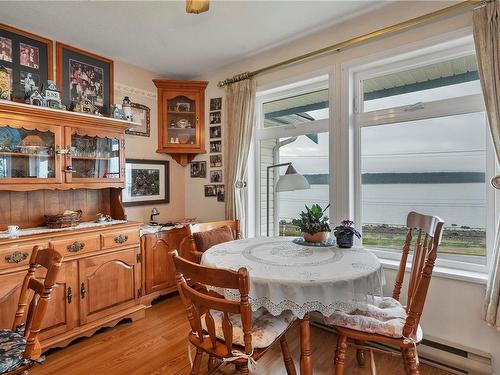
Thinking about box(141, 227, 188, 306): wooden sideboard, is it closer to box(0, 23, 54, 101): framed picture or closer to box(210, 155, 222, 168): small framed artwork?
box(210, 155, 222, 168): small framed artwork

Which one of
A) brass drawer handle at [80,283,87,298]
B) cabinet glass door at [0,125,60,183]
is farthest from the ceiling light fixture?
brass drawer handle at [80,283,87,298]

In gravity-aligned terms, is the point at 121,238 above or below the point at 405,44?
below

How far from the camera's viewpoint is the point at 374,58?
2180 mm

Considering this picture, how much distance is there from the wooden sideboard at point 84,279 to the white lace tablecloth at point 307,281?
44.2 inches

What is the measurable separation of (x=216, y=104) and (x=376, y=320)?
2.71m

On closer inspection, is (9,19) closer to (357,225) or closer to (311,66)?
(311,66)

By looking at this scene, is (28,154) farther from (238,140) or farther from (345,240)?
(345,240)

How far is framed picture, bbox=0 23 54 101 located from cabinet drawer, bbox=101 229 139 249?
1322 millimetres

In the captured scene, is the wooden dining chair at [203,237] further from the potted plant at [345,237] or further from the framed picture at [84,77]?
the framed picture at [84,77]

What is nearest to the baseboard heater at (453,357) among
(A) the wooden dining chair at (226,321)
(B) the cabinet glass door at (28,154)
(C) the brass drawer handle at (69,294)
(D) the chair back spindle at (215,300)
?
A: (A) the wooden dining chair at (226,321)

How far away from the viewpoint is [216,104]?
3.28 metres

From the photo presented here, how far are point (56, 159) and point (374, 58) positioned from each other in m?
2.67

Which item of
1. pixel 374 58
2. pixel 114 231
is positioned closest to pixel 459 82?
pixel 374 58

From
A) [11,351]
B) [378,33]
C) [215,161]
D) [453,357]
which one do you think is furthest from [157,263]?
[378,33]
